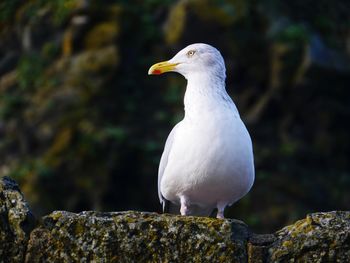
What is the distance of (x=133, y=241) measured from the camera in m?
A: 5.85

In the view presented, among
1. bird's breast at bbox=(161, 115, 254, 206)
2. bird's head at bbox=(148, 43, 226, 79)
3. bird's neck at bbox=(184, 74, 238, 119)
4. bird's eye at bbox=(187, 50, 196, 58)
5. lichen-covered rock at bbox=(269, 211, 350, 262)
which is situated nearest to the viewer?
lichen-covered rock at bbox=(269, 211, 350, 262)

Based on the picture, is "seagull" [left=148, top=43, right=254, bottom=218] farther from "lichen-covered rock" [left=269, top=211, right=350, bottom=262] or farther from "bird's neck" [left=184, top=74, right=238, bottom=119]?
"lichen-covered rock" [left=269, top=211, right=350, bottom=262]

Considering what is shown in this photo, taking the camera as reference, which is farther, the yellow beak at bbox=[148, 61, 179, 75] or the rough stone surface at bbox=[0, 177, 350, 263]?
the yellow beak at bbox=[148, 61, 179, 75]

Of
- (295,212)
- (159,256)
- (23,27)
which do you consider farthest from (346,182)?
(159,256)

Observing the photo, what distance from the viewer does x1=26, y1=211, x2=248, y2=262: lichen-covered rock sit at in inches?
229

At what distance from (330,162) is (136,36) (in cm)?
402

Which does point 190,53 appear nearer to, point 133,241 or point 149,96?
point 133,241

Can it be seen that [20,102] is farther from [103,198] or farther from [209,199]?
[209,199]

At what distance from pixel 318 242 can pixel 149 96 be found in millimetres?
9140

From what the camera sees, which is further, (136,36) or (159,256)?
(136,36)

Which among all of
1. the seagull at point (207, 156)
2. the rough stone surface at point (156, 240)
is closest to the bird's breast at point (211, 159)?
the seagull at point (207, 156)

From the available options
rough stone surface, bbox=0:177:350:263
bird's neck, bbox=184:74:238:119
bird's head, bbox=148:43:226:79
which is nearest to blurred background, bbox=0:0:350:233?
bird's head, bbox=148:43:226:79

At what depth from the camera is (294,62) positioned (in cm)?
1455

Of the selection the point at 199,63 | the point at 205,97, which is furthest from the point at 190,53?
the point at 205,97
